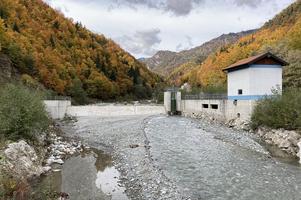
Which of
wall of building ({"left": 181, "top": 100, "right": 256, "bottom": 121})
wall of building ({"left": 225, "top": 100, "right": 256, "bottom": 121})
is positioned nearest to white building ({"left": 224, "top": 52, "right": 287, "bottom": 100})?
wall of building ({"left": 225, "top": 100, "right": 256, "bottom": 121})

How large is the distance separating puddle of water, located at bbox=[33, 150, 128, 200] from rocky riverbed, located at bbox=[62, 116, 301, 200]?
53 cm

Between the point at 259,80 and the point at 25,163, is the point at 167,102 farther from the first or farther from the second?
the point at 25,163

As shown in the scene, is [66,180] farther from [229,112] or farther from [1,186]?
[229,112]

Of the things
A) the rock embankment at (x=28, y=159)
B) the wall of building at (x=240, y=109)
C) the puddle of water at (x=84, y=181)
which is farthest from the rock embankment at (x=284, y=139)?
the rock embankment at (x=28, y=159)

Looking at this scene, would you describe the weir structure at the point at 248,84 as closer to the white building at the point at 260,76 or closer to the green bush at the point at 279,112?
the white building at the point at 260,76

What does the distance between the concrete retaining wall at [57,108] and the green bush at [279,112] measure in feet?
97.0

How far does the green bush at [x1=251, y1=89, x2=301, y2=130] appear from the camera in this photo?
2322 centimetres

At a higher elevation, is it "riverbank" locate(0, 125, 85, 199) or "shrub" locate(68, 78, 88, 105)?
"shrub" locate(68, 78, 88, 105)

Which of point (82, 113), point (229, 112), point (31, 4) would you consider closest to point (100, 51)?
point (31, 4)

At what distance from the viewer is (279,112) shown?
24.6 metres

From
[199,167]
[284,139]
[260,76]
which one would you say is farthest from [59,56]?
[199,167]

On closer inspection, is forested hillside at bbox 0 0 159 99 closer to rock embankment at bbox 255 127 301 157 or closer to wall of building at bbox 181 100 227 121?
wall of building at bbox 181 100 227 121

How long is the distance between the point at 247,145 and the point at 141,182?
36.8 ft

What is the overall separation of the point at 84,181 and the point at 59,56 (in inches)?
3101
